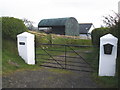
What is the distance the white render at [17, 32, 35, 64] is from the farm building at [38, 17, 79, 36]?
22.2 metres

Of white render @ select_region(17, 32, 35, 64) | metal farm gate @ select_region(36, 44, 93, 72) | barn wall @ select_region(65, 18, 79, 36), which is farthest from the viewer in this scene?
barn wall @ select_region(65, 18, 79, 36)

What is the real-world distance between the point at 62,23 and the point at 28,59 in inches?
914

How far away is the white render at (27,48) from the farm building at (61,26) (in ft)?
72.8

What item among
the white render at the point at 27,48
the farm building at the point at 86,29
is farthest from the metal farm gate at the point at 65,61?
the farm building at the point at 86,29

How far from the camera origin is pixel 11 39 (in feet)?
24.3

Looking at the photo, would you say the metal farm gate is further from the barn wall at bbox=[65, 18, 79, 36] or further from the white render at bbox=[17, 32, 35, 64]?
the barn wall at bbox=[65, 18, 79, 36]

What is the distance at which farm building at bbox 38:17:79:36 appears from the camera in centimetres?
2877

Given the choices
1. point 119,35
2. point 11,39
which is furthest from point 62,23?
point 119,35

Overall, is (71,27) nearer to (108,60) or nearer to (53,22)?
(53,22)

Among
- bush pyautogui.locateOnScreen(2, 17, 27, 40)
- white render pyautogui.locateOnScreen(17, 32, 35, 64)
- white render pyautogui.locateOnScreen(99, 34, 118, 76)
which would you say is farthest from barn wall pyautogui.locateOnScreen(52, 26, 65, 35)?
white render pyautogui.locateOnScreen(99, 34, 118, 76)

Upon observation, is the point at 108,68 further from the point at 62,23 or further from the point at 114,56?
the point at 62,23

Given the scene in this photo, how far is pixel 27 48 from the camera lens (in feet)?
Result: 20.3

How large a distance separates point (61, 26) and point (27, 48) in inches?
914

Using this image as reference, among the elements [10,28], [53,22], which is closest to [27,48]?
[10,28]
